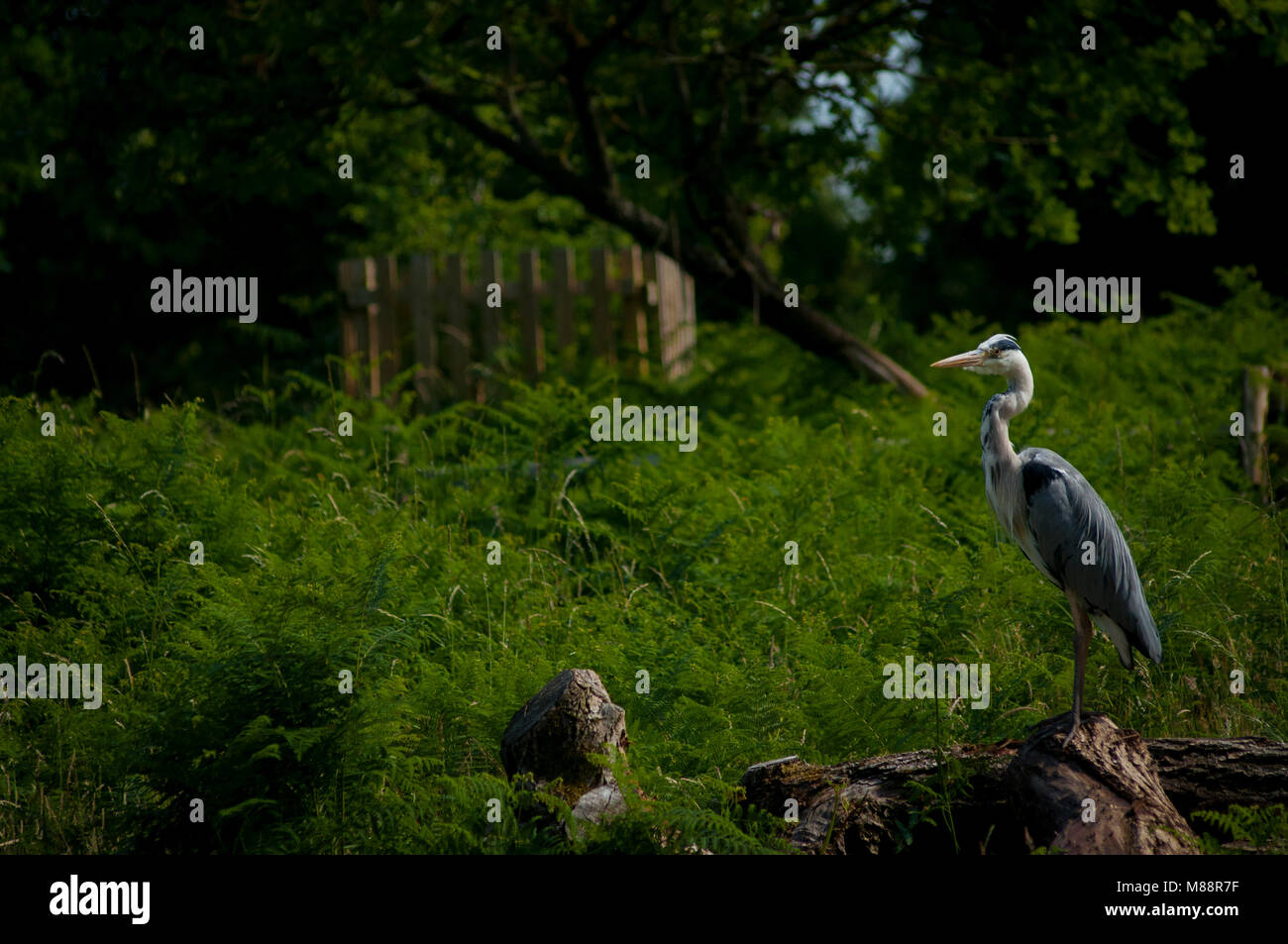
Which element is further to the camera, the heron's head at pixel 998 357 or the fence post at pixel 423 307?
the fence post at pixel 423 307

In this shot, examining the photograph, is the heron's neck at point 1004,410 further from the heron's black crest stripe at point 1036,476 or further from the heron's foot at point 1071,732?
the heron's foot at point 1071,732

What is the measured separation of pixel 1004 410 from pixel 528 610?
2.85 meters

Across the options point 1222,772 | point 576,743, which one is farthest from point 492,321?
point 1222,772

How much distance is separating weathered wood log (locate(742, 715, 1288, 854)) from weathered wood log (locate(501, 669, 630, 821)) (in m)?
0.58

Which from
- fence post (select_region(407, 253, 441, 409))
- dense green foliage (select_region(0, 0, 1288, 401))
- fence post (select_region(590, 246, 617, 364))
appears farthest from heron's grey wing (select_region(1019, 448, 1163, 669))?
fence post (select_region(407, 253, 441, 409))

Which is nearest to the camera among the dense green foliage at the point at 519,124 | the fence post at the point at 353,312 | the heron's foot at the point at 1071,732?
the heron's foot at the point at 1071,732

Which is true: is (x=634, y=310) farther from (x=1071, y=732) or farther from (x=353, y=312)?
(x=1071, y=732)

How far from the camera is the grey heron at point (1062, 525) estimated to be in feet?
15.3

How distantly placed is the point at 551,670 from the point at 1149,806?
2.47m

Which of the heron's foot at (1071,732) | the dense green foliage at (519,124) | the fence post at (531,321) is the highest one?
the dense green foliage at (519,124)

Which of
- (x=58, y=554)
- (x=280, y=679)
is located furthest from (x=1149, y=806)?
(x=58, y=554)

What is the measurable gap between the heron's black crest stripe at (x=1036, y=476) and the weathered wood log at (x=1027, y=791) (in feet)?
3.00

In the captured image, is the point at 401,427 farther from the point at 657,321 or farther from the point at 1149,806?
the point at 1149,806

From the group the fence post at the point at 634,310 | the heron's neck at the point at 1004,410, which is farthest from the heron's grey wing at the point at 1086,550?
the fence post at the point at 634,310
